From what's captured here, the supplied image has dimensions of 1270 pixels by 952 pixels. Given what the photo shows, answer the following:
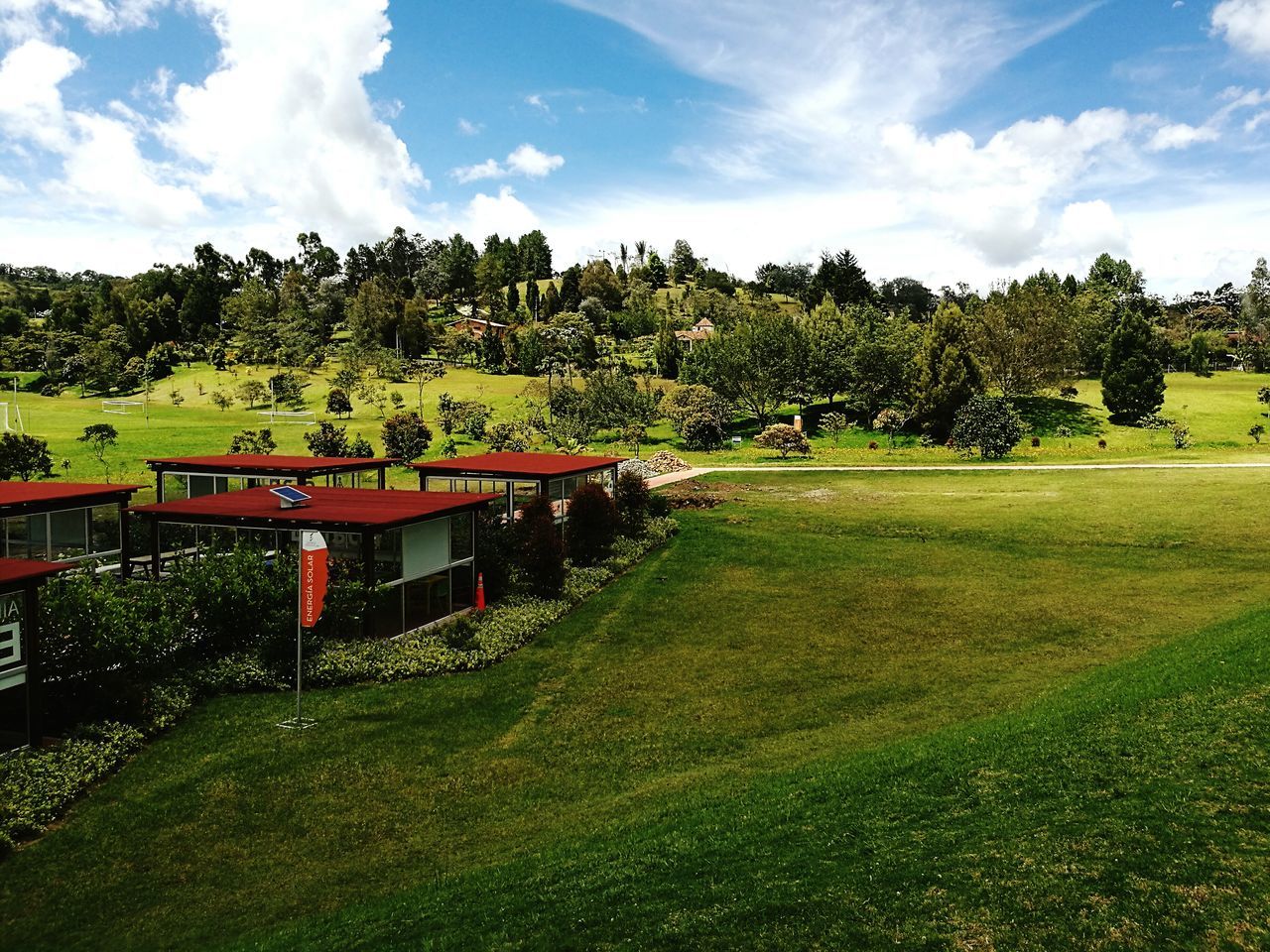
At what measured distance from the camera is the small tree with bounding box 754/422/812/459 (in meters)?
64.6

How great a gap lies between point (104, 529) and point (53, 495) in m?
2.32

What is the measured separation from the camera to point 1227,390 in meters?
84.8

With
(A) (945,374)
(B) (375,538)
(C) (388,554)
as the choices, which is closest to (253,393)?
(A) (945,374)

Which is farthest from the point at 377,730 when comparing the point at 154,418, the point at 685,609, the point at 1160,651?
the point at 154,418

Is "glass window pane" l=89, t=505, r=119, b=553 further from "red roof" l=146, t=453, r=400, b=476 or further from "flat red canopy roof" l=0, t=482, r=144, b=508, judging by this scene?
"red roof" l=146, t=453, r=400, b=476

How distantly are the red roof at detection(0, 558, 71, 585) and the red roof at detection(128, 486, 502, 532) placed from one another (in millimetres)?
6922

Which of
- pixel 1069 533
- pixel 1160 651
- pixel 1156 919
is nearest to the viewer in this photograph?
pixel 1156 919

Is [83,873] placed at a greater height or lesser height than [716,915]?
lesser

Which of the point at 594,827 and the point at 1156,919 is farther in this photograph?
the point at 594,827

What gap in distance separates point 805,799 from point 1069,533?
27.1 m

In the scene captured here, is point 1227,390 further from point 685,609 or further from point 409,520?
point 409,520

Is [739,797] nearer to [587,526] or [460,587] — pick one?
[460,587]

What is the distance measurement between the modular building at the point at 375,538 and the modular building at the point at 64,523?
141cm

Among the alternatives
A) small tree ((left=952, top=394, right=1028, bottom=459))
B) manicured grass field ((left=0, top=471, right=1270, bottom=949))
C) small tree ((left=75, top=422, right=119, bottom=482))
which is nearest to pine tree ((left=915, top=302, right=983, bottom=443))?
small tree ((left=952, top=394, right=1028, bottom=459))
